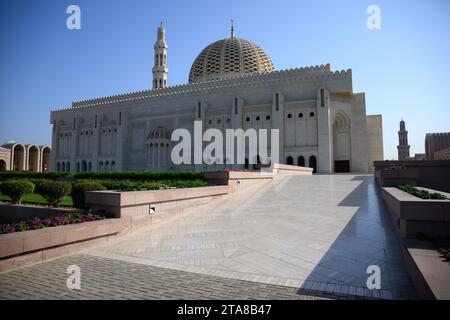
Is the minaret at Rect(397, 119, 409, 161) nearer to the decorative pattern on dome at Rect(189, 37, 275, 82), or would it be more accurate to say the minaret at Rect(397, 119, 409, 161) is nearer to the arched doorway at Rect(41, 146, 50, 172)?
the decorative pattern on dome at Rect(189, 37, 275, 82)

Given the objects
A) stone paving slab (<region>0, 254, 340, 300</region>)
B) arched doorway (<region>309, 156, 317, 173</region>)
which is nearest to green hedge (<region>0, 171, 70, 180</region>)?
stone paving slab (<region>0, 254, 340, 300</region>)

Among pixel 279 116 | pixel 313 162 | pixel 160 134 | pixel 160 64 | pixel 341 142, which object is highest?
Result: pixel 160 64

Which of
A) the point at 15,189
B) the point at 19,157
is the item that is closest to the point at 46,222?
the point at 15,189

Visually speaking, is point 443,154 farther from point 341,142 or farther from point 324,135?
point 324,135

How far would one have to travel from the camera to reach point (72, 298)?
11.8ft

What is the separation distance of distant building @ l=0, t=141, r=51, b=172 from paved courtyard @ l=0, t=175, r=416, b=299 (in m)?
46.2

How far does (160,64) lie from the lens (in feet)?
160

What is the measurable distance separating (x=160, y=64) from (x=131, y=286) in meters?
48.6

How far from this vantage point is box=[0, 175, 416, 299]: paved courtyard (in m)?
3.88

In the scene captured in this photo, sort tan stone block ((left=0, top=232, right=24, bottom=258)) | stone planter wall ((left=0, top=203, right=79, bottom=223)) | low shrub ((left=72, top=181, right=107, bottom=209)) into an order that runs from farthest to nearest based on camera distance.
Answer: stone planter wall ((left=0, top=203, right=79, bottom=223)) < low shrub ((left=72, top=181, right=107, bottom=209)) < tan stone block ((left=0, top=232, right=24, bottom=258))

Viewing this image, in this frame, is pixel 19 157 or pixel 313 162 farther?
pixel 19 157
